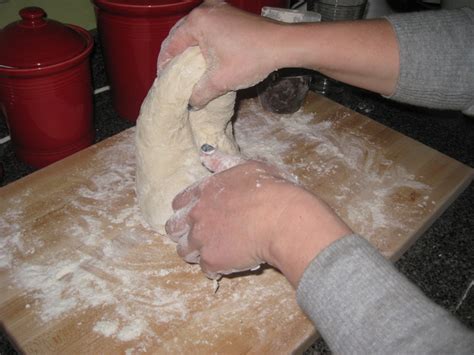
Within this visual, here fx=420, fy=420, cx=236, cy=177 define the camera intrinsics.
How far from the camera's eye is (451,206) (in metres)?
1.15

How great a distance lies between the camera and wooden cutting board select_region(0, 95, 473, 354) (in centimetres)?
81

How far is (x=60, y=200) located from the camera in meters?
1.07

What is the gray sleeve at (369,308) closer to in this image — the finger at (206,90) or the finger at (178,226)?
the finger at (178,226)

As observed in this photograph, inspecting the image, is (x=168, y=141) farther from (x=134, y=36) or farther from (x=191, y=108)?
(x=134, y=36)

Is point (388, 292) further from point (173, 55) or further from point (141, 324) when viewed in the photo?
point (173, 55)

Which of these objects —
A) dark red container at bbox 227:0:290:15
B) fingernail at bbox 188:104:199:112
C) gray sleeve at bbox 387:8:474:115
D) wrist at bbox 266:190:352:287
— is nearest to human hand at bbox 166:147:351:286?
wrist at bbox 266:190:352:287

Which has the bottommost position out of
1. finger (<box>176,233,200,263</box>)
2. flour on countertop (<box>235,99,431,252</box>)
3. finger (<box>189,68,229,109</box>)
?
flour on countertop (<box>235,99,431,252</box>)

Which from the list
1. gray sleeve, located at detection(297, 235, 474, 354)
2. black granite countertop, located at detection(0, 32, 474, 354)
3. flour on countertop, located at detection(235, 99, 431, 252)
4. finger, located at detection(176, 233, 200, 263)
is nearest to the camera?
gray sleeve, located at detection(297, 235, 474, 354)

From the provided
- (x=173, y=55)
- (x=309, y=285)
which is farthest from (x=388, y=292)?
(x=173, y=55)

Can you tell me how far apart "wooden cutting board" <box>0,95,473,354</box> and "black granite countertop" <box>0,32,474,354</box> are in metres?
0.05

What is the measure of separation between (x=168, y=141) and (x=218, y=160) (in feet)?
0.63

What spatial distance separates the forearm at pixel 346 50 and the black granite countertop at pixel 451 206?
1.41ft

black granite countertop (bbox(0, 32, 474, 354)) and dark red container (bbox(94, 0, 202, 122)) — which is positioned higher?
dark red container (bbox(94, 0, 202, 122))

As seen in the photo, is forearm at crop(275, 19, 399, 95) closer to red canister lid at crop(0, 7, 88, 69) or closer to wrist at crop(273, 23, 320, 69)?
wrist at crop(273, 23, 320, 69)
